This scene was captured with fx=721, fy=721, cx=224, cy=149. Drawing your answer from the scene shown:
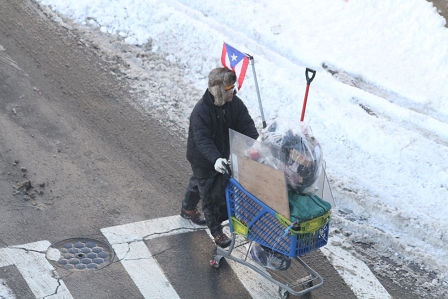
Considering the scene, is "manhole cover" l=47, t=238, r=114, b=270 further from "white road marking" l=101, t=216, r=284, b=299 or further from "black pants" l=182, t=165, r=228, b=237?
"black pants" l=182, t=165, r=228, b=237

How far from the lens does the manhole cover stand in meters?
6.73

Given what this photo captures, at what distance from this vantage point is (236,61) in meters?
6.97

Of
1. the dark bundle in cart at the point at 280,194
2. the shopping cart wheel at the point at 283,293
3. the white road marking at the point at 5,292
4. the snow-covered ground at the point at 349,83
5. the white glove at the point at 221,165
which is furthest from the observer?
the snow-covered ground at the point at 349,83

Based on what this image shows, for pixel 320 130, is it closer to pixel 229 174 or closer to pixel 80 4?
pixel 229 174

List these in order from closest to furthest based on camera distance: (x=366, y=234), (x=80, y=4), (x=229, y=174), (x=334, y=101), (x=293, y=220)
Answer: (x=293, y=220) < (x=229, y=174) < (x=366, y=234) < (x=334, y=101) < (x=80, y=4)

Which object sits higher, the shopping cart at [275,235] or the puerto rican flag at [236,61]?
the puerto rican flag at [236,61]

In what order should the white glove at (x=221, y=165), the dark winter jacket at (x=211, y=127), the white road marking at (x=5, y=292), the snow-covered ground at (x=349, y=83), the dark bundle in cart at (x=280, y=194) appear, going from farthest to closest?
the snow-covered ground at (x=349, y=83) → the dark winter jacket at (x=211, y=127) → the white glove at (x=221, y=165) → the white road marking at (x=5, y=292) → the dark bundle in cart at (x=280, y=194)

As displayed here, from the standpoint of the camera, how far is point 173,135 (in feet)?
30.0

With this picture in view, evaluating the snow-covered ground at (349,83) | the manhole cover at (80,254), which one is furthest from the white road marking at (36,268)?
the snow-covered ground at (349,83)

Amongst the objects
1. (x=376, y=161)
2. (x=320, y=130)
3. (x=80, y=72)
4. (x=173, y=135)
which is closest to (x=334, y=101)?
(x=320, y=130)

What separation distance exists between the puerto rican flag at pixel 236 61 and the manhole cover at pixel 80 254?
2062mm

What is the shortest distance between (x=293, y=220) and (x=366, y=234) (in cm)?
201

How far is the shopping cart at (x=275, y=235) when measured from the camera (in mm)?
6000

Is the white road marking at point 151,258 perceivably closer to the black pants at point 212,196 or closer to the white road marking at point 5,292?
the black pants at point 212,196
